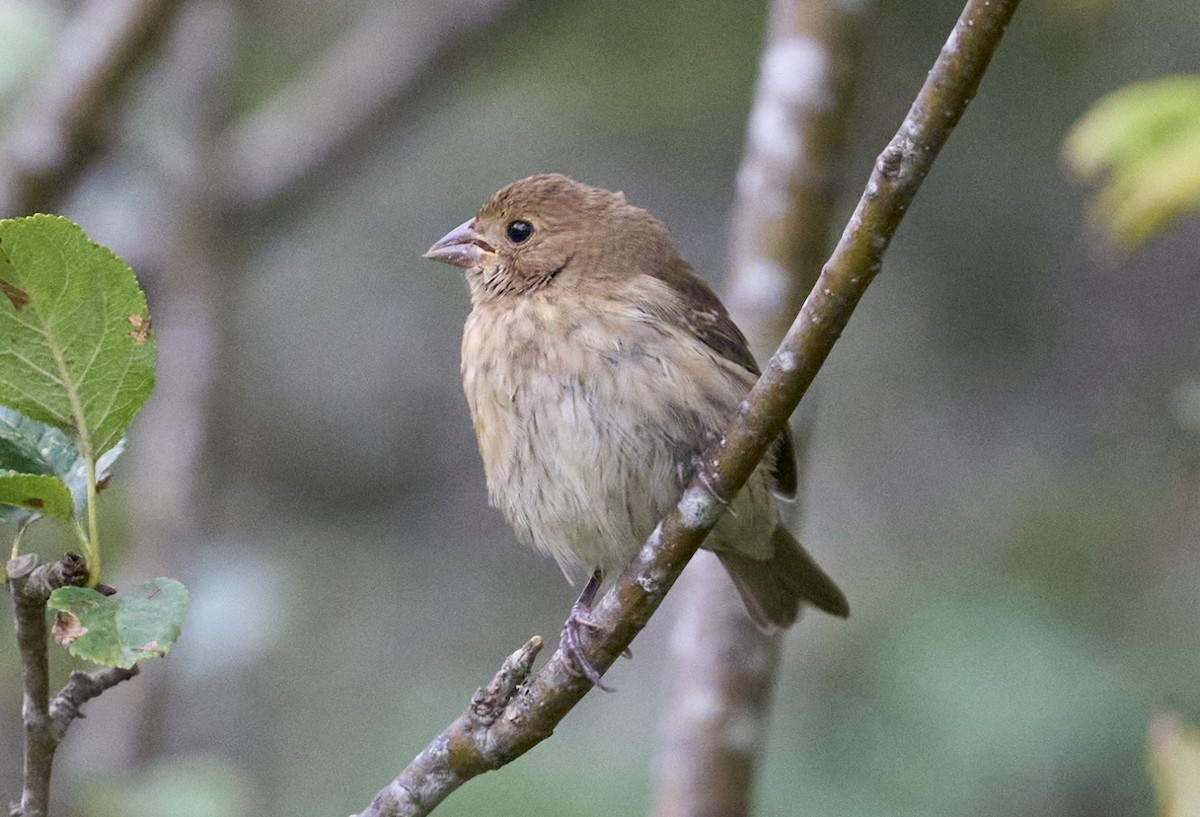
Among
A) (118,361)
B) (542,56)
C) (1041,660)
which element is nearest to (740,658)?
(1041,660)

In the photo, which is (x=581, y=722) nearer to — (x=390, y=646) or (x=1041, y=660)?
(x=390, y=646)

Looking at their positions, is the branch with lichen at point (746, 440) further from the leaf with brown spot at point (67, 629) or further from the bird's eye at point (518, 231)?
the bird's eye at point (518, 231)

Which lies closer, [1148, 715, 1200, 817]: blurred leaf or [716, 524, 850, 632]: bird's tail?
[1148, 715, 1200, 817]: blurred leaf

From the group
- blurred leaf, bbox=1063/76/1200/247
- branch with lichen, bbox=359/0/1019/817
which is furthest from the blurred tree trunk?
branch with lichen, bbox=359/0/1019/817

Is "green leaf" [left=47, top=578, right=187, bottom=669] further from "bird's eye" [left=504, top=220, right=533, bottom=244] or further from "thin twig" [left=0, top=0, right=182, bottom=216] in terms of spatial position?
"thin twig" [left=0, top=0, right=182, bottom=216]

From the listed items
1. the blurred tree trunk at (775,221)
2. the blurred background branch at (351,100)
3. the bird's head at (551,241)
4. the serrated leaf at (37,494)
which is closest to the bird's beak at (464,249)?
the bird's head at (551,241)

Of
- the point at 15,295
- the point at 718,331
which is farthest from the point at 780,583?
the point at 15,295
